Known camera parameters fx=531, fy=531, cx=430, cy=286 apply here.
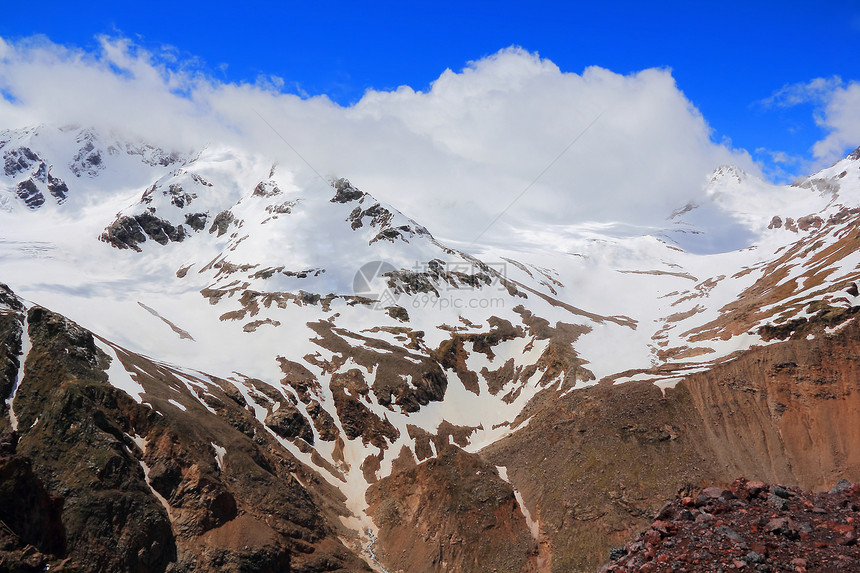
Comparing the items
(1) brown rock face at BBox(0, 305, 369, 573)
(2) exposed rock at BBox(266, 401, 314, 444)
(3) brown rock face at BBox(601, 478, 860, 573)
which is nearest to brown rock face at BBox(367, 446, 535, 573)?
(1) brown rock face at BBox(0, 305, 369, 573)

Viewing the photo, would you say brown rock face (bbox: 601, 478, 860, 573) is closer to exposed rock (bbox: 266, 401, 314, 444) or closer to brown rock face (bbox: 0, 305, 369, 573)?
brown rock face (bbox: 0, 305, 369, 573)

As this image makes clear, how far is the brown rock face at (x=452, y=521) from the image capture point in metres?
67.3

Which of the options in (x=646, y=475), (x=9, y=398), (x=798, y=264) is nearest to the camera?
(x=9, y=398)

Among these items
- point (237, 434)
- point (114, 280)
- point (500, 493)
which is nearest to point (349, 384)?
point (237, 434)

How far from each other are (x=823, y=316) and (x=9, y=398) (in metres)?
110

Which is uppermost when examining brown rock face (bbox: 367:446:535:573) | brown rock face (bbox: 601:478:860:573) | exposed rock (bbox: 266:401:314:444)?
exposed rock (bbox: 266:401:314:444)

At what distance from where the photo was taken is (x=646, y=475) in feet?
226

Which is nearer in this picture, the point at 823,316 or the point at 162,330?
the point at 823,316

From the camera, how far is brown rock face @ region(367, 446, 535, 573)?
67.3 meters

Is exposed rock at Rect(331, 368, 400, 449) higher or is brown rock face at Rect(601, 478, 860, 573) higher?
exposed rock at Rect(331, 368, 400, 449)

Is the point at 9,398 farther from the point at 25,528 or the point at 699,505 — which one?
the point at 699,505

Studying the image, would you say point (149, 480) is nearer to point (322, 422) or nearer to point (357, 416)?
point (322, 422)

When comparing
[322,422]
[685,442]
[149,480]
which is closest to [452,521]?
[685,442]

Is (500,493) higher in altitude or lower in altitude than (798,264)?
lower
